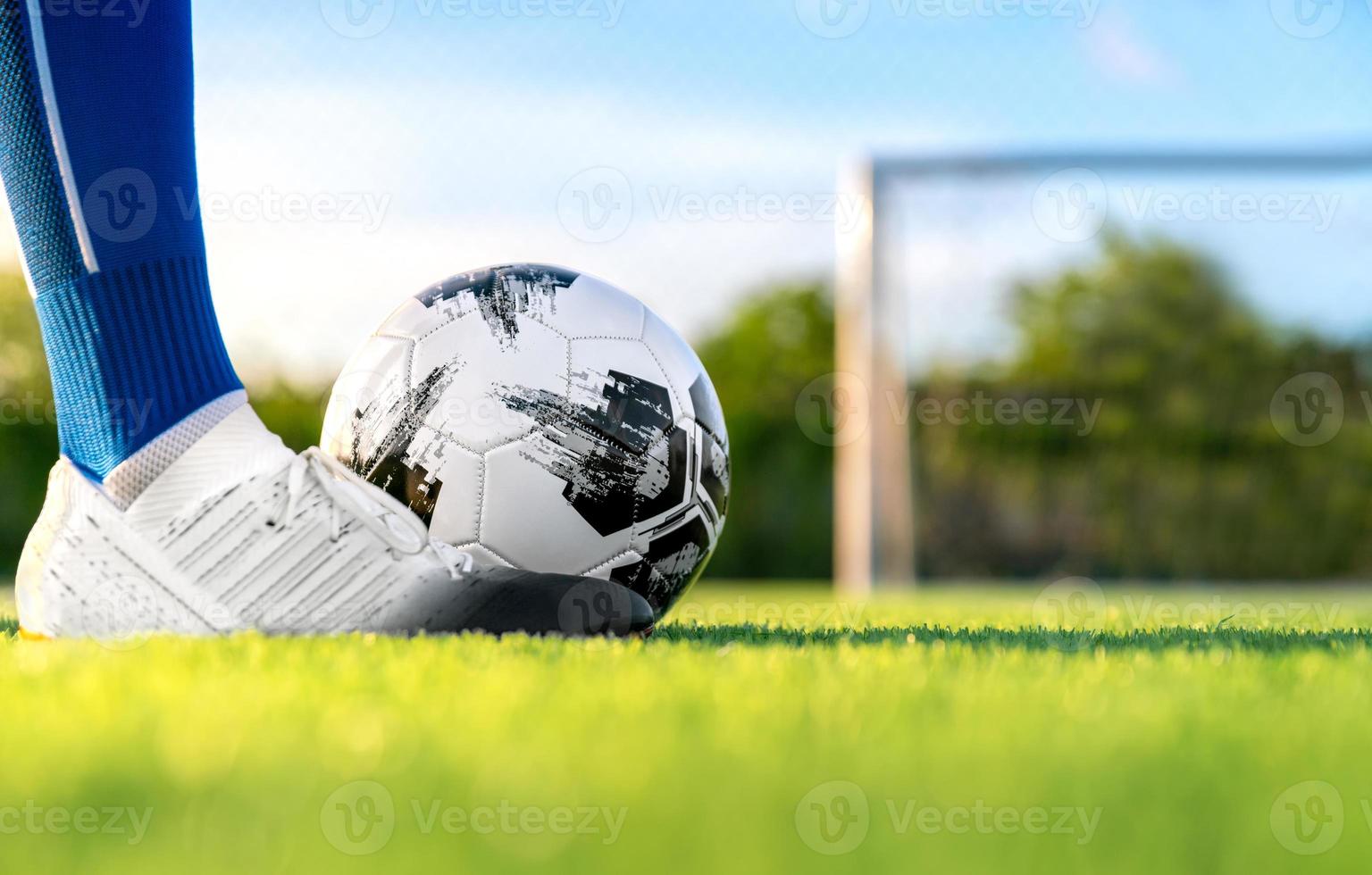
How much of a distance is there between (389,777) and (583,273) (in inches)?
67.9

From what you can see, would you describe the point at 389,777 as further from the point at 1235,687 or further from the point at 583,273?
the point at 583,273

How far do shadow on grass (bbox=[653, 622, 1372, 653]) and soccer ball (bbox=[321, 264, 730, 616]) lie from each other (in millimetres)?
221

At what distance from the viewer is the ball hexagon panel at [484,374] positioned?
2295 millimetres

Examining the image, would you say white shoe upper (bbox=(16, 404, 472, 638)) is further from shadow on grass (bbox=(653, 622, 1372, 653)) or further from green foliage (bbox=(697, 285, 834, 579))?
green foliage (bbox=(697, 285, 834, 579))

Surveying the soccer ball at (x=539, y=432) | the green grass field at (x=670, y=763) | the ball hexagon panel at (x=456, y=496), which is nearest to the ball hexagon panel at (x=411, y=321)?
the soccer ball at (x=539, y=432)

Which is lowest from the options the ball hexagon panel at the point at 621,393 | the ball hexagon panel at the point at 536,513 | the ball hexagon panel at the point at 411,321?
the ball hexagon panel at the point at 536,513

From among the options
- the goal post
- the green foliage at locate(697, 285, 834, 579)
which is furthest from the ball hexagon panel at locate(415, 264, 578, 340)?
the green foliage at locate(697, 285, 834, 579)

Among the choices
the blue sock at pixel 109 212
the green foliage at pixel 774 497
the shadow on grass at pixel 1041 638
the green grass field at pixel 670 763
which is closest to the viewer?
the green grass field at pixel 670 763

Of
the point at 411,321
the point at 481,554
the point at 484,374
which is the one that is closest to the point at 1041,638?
the point at 481,554

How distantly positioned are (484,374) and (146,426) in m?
0.65

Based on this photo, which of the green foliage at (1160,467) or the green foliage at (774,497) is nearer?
the green foliage at (1160,467)

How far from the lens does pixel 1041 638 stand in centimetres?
223

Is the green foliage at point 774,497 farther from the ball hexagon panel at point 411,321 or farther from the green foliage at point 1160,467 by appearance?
the ball hexagon panel at point 411,321

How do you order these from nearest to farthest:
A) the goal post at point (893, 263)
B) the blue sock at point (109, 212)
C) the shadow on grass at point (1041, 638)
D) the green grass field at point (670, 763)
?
the green grass field at point (670, 763) < the blue sock at point (109, 212) < the shadow on grass at point (1041, 638) < the goal post at point (893, 263)
